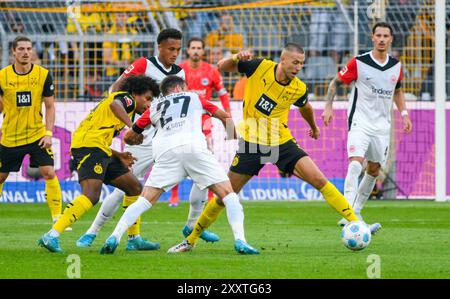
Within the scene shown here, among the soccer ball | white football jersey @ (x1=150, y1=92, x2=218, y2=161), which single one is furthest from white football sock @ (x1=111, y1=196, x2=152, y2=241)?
the soccer ball

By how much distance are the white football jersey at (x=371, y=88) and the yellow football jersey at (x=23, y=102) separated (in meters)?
3.85

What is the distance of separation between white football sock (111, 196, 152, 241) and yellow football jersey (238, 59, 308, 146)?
1487 mm

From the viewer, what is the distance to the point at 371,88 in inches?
547

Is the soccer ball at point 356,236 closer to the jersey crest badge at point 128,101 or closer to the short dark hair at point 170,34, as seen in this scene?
the jersey crest badge at point 128,101

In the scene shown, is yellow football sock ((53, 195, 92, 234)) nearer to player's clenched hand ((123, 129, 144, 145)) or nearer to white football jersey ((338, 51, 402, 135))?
player's clenched hand ((123, 129, 144, 145))

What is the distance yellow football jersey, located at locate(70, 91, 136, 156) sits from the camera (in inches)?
427

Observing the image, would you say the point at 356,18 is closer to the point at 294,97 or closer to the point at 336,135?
the point at 336,135

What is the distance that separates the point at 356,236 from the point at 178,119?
2074 mm

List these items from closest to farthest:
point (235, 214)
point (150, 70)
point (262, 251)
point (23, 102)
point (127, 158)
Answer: point (235, 214), point (262, 251), point (127, 158), point (150, 70), point (23, 102)

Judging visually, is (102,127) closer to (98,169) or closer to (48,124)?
(98,169)

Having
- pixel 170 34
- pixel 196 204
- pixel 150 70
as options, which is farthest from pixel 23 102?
pixel 196 204

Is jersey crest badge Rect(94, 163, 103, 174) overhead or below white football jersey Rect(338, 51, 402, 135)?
below

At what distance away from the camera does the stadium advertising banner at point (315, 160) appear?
19.8m
